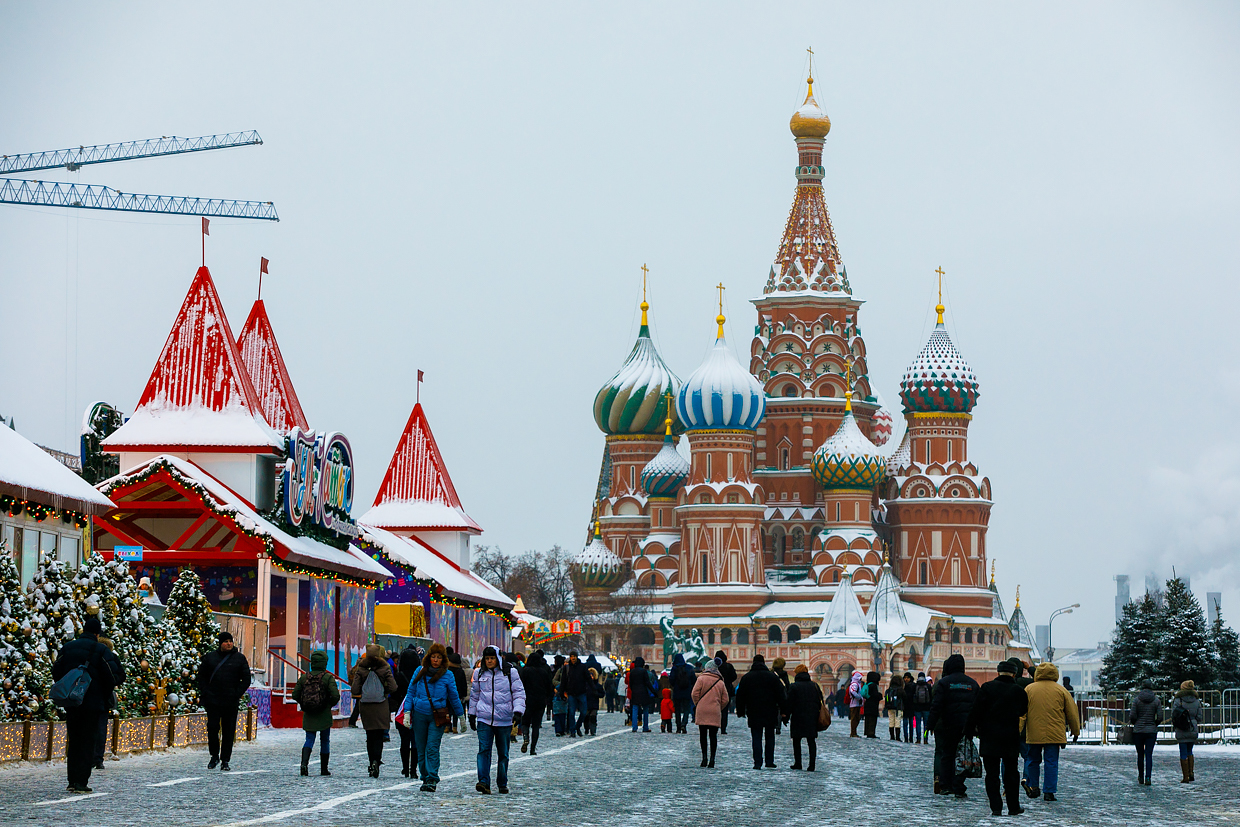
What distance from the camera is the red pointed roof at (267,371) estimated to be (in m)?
42.4

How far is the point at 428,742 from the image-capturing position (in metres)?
17.8

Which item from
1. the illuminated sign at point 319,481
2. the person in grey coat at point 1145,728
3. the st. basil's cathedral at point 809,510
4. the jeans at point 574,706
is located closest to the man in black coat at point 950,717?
the person in grey coat at point 1145,728

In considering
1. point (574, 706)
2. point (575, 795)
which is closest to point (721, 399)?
point (574, 706)

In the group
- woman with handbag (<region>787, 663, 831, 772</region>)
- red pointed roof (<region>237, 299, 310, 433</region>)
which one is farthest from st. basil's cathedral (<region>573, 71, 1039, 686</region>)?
woman with handbag (<region>787, 663, 831, 772</region>)

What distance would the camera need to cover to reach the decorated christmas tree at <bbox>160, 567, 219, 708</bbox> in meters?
26.2

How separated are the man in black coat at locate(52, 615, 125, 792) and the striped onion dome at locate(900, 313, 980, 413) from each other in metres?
86.0

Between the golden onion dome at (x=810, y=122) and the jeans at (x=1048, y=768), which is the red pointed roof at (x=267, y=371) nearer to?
the jeans at (x=1048, y=768)

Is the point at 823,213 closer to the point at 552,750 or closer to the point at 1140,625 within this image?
the point at 1140,625

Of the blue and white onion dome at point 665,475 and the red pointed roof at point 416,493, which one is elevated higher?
the blue and white onion dome at point 665,475

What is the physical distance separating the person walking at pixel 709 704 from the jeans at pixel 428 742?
535 cm

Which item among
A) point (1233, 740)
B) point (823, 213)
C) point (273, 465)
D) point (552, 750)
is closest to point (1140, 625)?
point (1233, 740)

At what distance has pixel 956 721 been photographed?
19.3 m

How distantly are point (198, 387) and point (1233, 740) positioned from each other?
20.3 metres

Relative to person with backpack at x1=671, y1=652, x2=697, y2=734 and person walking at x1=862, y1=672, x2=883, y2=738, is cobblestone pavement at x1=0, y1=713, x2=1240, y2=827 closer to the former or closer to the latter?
person with backpack at x1=671, y1=652, x2=697, y2=734
